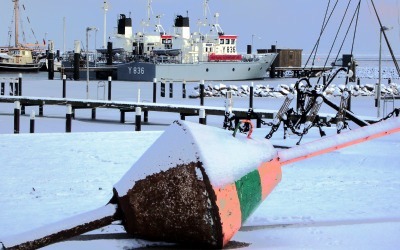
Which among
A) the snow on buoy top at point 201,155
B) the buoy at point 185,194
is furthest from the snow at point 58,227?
the snow on buoy top at point 201,155

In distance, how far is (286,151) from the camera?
6324 millimetres

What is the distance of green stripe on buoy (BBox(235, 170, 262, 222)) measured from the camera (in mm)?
5582

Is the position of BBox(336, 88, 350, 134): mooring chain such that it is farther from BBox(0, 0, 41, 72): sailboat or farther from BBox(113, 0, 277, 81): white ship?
BBox(0, 0, 41, 72): sailboat

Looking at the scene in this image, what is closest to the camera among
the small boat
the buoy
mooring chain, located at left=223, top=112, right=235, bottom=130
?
the buoy

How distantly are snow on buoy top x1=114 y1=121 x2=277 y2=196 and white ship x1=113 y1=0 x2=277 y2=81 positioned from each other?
48.9 metres

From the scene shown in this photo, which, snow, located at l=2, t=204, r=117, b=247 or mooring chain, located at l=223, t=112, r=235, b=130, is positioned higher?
mooring chain, located at l=223, t=112, r=235, b=130

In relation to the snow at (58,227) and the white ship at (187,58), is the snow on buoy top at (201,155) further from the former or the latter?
the white ship at (187,58)

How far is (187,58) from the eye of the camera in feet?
190

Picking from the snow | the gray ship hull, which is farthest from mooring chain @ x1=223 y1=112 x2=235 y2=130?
the gray ship hull

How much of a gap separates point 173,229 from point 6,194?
9.55ft

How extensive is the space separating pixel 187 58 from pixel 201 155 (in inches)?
2076

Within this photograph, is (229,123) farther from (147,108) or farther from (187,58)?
(187,58)

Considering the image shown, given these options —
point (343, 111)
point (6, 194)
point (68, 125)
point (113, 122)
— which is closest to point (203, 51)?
point (113, 122)

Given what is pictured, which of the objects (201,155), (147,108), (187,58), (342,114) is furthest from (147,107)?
(187,58)
